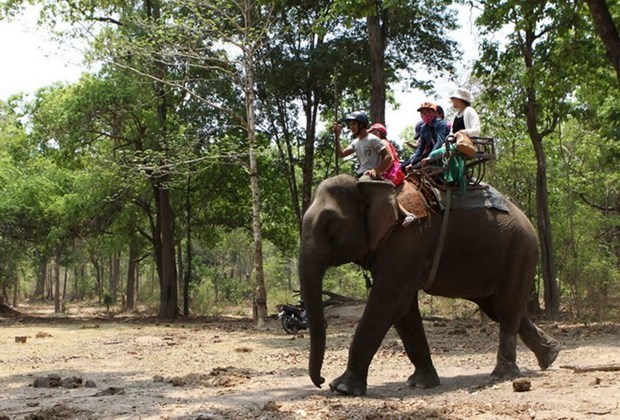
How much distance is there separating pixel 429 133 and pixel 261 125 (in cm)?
1845

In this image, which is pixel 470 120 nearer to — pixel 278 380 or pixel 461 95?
pixel 461 95

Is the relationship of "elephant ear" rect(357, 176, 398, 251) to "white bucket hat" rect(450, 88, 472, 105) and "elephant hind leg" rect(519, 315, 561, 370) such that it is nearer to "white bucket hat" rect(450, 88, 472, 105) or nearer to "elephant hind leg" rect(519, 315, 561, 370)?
"white bucket hat" rect(450, 88, 472, 105)

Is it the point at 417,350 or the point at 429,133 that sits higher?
the point at 429,133

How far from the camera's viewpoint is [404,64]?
2459 centimetres

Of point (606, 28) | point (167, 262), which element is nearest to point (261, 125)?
point (167, 262)

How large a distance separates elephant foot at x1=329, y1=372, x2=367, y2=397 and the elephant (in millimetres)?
11

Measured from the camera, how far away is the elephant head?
301 inches

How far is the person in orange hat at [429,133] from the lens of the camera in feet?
29.1

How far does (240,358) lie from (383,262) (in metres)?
6.05

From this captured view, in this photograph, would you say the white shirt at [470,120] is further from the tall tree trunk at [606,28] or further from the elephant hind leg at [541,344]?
the tall tree trunk at [606,28]

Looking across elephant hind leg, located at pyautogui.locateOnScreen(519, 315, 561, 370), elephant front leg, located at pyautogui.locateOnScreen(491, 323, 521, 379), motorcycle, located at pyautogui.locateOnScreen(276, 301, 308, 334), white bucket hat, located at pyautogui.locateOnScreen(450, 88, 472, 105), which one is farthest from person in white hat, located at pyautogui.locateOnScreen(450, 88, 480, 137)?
motorcycle, located at pyautogui.locateOnScreen(276, 301, 308, 334)

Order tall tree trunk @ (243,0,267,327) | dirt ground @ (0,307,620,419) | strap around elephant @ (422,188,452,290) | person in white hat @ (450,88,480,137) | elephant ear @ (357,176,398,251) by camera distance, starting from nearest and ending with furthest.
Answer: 1. dirt ground @ (0,307,620,419)
2. elephant ear @ (357,176,398,251)
3. strap around elephant @ (422,188,452,290)
4. person in white hat @ (450,88,480,137)
5. tall tree trunk @ (243,0,267,327)

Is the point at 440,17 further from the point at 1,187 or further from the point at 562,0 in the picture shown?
the point at 1,187

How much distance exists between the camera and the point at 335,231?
25.8 ft
